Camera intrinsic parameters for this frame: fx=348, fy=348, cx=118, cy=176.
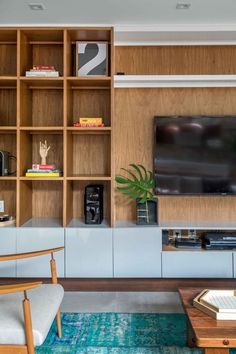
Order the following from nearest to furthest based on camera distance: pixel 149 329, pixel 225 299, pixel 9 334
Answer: pixel 9 334 < pixel 225 299 < pixel 149 329

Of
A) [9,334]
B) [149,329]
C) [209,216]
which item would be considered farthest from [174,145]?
[9,334]

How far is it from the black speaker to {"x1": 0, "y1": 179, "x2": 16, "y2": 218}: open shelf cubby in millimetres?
772

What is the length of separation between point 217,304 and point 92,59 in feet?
7.58

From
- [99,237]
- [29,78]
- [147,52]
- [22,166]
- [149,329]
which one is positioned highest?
[147,52]

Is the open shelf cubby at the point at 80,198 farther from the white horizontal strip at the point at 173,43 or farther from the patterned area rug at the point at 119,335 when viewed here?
the white horizontal strip at the point at 173,43

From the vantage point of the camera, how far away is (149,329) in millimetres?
2352

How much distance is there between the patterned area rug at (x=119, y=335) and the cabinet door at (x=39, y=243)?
0.55 metres

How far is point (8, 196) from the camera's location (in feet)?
11.2

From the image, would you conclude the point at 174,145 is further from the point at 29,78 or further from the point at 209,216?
the point at 29,78

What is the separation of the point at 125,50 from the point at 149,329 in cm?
252

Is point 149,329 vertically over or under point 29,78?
under

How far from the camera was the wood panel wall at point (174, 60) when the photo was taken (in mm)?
3402

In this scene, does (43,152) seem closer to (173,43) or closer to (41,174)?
(41,174)

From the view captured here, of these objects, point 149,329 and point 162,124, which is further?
point 162,124
